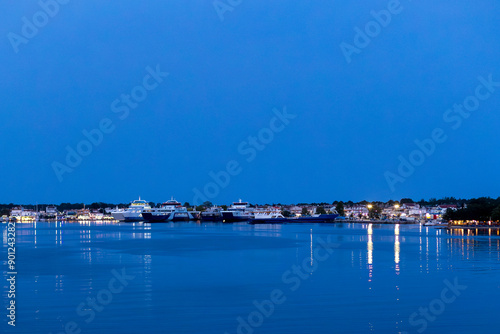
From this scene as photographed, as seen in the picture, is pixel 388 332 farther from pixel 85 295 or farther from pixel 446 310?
pixel 85 295

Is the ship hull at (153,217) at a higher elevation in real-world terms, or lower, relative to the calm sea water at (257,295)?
lower

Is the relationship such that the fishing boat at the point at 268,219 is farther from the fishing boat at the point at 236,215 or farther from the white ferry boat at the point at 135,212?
the white ferry boat at the point at 135,212

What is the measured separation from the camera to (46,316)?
14492mm

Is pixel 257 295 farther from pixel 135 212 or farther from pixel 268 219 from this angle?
pixel 135 212

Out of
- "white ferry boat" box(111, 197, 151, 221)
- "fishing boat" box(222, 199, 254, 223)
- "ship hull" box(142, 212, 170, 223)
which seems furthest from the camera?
"white ferry boat" box(111, 197, 151, 221)

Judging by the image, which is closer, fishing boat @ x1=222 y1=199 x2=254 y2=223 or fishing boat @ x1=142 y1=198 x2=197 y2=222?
fishing boat @ x1=142 y1=198 x2=197 y2=222

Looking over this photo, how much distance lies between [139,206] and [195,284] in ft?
389

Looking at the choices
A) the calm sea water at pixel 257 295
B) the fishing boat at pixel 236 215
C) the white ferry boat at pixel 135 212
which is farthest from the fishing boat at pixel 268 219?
the calm sea water at pixel 257 295

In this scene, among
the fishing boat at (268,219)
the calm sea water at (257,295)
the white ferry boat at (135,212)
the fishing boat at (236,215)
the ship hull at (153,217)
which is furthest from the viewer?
the white ferry boat at (135,212)

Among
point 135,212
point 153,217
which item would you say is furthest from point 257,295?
point 135,212

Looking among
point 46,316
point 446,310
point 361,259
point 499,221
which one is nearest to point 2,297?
point 46,316

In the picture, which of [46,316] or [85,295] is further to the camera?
[85,295]

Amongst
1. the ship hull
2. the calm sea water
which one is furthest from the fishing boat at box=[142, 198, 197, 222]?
the calm sea water

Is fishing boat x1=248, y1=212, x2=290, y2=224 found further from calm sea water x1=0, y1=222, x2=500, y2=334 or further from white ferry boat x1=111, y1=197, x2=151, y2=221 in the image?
calm sea water x1=0, y1=222, x2=500, y2=334
